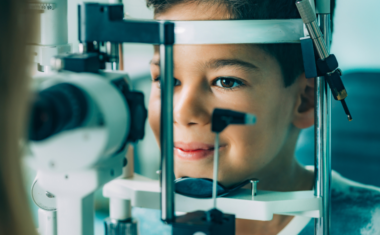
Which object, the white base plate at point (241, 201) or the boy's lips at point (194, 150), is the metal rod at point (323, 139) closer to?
the white base plate at point (241, 201)

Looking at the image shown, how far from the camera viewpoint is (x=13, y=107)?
1.02ft

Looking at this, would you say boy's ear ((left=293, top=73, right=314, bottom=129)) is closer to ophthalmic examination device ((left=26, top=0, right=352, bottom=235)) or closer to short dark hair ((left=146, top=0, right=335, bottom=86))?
short dark hair ((left=146, top=0, right=335, bottom=86))

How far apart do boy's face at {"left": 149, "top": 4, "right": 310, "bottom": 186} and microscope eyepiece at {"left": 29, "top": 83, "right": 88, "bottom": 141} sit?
331 millimetres

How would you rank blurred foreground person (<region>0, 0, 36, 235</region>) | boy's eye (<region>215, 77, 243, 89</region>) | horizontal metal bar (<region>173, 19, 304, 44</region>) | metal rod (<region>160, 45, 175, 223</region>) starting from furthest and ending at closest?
1. boy's eye (<region>215, 77, 243, 89</region>)
2. horizontal metal bar (<region>173, 19, 304, 44</region>)
3. metal rod (<region>160, 45, 175, 223</region>)
4. blurred foreground person (<region>0, 0, 36, 235</region>)

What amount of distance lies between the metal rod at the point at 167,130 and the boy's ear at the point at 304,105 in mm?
395

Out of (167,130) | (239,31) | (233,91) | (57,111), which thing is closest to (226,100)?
(233,91)

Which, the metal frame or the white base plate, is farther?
the white base plate

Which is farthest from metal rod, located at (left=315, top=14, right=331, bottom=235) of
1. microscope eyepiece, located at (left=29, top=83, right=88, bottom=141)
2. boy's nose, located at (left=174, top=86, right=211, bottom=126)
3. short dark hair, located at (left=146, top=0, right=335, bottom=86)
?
microscope eyepiece, located at (left=29, top=83, right=88, bottom=141)

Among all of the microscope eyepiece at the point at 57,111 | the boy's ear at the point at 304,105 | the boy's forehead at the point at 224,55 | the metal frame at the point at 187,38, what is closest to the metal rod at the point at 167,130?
the metal frame at the point at 187,38

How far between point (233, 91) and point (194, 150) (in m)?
0.14

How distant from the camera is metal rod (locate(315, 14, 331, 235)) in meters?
0.69

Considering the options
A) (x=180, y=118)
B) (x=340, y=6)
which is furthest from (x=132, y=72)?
(x=340, y=6)

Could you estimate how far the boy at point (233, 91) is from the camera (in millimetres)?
757

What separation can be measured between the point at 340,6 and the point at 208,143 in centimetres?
46
